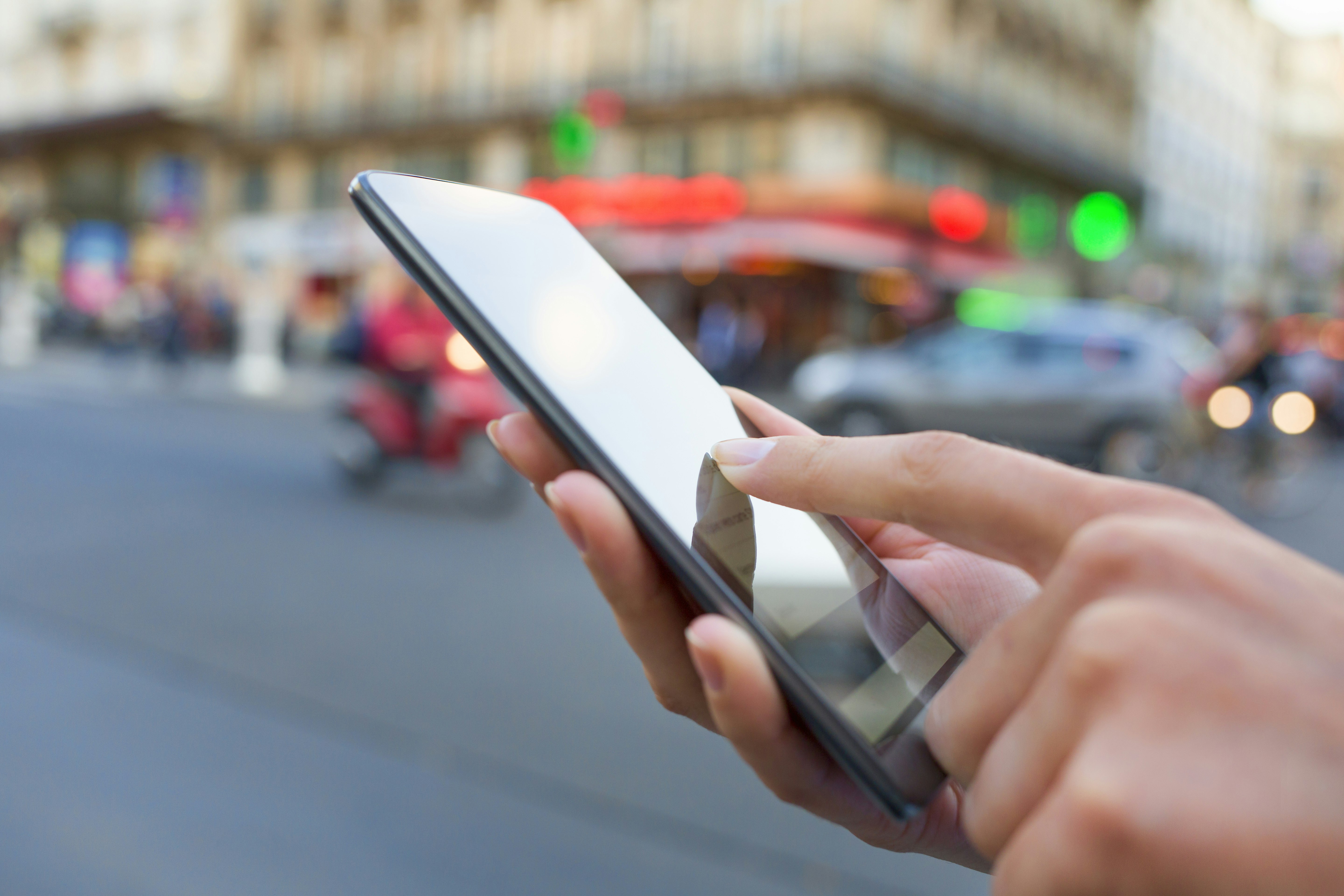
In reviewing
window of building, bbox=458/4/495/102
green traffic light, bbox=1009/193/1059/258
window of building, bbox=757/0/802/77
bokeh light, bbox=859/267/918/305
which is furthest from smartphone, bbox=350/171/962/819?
window of building, bbox=458/4/495/102

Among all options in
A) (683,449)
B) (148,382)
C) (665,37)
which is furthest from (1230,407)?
(665,37)

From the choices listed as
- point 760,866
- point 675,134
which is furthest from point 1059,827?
point 675,134

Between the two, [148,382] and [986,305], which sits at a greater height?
[986,305]

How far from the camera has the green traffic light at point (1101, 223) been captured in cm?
1454

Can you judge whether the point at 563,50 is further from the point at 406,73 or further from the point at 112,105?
the point at 112,105

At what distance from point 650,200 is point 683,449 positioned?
25.5m

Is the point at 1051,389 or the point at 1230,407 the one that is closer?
the point at 1230,407

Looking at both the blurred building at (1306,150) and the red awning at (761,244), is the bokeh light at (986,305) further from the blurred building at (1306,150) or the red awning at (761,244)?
the blurred building at (1306,150)

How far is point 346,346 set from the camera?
8898 mm

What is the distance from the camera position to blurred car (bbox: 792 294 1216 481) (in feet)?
34.6

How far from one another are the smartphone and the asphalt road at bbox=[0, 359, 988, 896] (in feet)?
6.40

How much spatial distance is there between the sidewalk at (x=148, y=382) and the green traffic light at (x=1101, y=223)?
9.98 metres

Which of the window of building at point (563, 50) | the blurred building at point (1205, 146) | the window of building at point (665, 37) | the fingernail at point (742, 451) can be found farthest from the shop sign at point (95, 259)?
the fingernail at point (742, 451)

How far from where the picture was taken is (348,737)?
3.67 m
